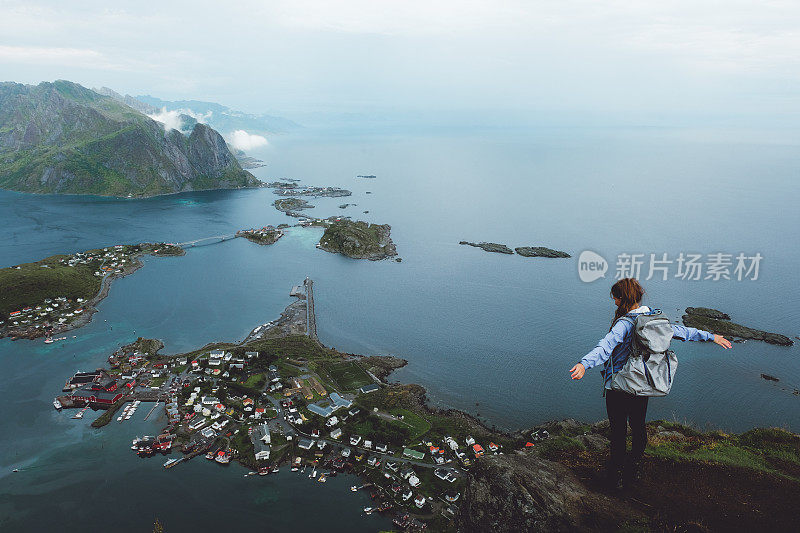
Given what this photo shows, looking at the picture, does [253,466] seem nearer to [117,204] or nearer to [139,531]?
[139,531]

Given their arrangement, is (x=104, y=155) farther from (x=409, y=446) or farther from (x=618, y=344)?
(x=618, y=344)

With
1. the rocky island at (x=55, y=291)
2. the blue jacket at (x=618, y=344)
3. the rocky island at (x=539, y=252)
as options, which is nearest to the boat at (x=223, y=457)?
the blue jacket at (x=618, y=344)

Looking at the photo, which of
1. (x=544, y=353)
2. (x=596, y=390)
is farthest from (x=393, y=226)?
(x=596, y=390)

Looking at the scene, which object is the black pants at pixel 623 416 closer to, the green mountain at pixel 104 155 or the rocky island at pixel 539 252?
the rocky island at pixel 539 252

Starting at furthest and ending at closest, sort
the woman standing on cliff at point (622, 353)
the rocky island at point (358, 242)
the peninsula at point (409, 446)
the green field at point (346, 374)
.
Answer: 1. the rocky island at point (358, 242)
2. the green field at point (346, 374)
3. the peninsula at point (409, 446)
4. the woman standing on cliff at point (622, 353)

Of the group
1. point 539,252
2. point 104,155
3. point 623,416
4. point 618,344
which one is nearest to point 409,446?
point 623,416

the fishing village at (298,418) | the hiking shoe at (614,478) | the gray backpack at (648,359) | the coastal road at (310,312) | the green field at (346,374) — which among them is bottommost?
the fishing village at (298,418)

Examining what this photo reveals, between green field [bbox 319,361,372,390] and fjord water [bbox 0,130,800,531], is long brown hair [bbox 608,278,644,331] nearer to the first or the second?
fjord water [bbox 0,130,800,531]
